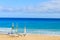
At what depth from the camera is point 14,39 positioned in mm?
9305

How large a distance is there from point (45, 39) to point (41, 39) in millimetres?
243

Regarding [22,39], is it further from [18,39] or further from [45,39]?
[45,39]

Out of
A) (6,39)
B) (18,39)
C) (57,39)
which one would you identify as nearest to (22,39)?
(18,39)

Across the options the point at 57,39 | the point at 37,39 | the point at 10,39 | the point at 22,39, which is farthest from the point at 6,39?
the point at 57,39

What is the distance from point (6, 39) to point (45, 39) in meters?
2.25

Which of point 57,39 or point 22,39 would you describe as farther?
→ point 57,39

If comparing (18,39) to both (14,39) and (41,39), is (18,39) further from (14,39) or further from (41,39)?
(41,39)

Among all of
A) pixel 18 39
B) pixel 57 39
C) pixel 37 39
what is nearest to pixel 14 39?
pixel 18 39

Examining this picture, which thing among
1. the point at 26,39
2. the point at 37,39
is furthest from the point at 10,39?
the point at 37,39

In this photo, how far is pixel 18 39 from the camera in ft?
30.5

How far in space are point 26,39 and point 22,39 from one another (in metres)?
0.22

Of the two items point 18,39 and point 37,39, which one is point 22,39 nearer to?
point 18,39

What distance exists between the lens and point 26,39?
926cm

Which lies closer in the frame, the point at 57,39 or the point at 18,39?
the point at 18,39
